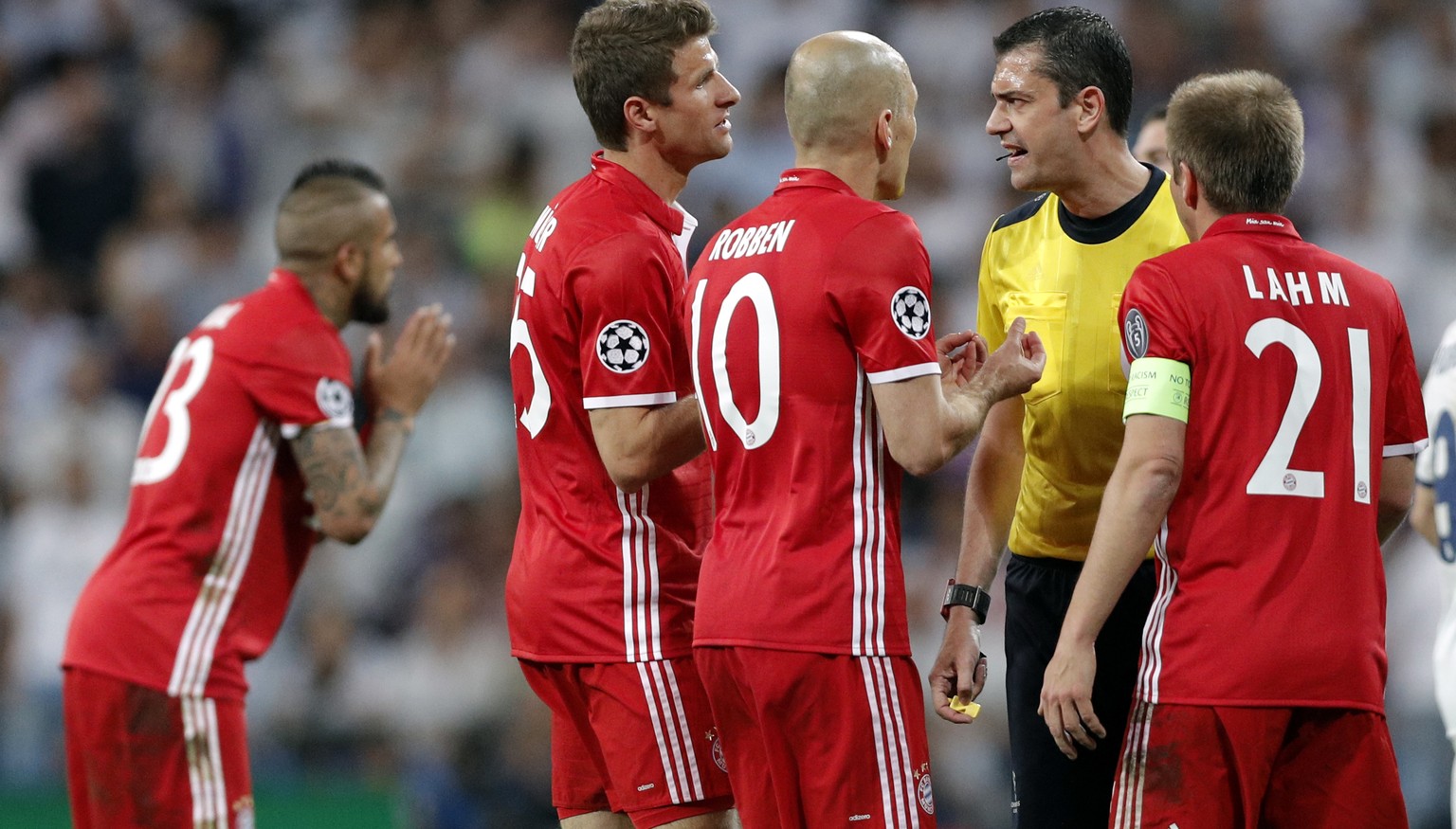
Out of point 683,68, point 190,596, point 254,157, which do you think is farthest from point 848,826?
point 254,157

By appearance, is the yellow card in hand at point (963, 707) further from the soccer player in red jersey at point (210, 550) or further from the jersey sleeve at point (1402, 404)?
the soccer player in red jersey at point (210, 550)

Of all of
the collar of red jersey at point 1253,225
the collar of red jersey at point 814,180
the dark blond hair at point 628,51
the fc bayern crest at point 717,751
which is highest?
the dark blond hair at point 628,51

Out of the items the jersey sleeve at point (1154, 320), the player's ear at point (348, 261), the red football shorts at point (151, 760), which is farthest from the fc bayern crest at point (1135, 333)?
the red football shorts at point (151, 760)

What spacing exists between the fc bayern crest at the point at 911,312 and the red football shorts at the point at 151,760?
2696 mm

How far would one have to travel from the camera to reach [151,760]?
17.2 feet

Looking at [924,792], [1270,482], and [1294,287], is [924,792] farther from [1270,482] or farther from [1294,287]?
[1294,287]

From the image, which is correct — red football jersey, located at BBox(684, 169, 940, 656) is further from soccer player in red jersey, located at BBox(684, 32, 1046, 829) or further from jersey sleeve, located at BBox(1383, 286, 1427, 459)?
jersey sleeve, located at BBox(1383, 286, 1427, 459)

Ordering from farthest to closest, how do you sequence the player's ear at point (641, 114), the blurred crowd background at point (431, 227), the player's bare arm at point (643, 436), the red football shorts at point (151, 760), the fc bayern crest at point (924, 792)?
the blurred crowd background at point (431, 227)
the red football shorts at point (151, 760)
the player's ear at point (641, 114)
the player's bare arm at point (643, 436)
the fc bayern crest at point (924, 792)

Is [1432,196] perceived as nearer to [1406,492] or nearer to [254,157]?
[1406,492]

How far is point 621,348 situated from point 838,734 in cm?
116

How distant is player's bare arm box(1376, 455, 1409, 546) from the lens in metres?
4.17

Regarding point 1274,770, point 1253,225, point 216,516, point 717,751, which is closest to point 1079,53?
point 1253,225

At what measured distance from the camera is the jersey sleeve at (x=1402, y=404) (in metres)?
4.03

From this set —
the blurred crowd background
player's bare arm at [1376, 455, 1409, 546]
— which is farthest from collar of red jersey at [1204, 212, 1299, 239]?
the blurred crowd background
